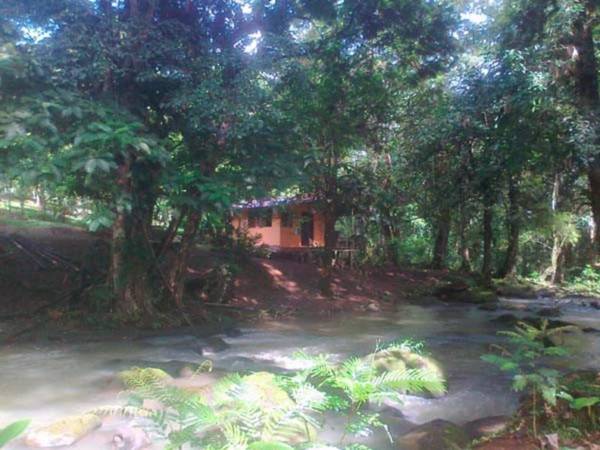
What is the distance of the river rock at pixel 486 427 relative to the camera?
605 cm

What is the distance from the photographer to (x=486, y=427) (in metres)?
6.23

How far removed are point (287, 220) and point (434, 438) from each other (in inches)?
900

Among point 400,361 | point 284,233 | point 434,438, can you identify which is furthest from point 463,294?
point 434,438

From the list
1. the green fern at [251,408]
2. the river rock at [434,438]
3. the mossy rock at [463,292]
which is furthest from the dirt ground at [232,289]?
the green fern at [251,408]

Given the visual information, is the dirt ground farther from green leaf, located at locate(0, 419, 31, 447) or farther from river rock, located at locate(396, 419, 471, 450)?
green leaf, located at locate(0, 419, 31, 447)

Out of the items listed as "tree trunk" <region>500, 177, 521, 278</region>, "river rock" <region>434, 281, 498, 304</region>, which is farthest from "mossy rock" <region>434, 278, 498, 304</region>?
"tree trunk" <region>500, 177, 521, 278</region>

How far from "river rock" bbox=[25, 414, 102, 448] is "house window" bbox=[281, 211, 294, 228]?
69.4ft

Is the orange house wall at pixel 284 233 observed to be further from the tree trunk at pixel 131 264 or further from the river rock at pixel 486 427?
the river rock at pixel 486 427

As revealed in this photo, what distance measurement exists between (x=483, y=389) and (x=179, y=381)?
4939 millimetres

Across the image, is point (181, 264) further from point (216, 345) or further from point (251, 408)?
point (251, 408)

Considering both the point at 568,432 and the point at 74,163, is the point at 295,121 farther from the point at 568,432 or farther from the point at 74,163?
the point at 568,432

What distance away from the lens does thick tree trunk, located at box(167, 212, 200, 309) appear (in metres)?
14.6

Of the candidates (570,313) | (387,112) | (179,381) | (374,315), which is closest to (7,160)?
(179,381)

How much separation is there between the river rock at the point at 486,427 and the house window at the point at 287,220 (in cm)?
2133
